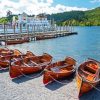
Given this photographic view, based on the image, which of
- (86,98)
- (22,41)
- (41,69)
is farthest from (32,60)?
(22,41)

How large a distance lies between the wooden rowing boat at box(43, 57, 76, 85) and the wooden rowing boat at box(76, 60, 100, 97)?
56.4 inches

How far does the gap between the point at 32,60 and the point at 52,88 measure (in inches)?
319

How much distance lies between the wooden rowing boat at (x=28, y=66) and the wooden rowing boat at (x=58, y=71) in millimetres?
2162

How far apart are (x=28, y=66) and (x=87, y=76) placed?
6.76m

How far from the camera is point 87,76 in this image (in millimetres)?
24484

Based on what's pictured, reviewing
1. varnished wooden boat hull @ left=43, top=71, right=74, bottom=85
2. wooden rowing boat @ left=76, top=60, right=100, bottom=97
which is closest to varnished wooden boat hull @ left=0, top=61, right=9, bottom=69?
varnished wooden boat hull @ left=43, top=71, right=74, bottom=85

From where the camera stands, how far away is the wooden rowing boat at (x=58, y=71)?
23438 millimetres

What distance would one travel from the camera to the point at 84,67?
26.7 m

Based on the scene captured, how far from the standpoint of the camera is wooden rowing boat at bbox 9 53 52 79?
2548 cm

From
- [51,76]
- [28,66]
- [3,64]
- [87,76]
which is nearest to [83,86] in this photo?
[51,76]

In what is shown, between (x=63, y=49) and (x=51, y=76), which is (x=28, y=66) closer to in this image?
(x=51, y=76)

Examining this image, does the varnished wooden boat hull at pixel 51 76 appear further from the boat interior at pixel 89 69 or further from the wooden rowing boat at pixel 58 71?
the boat interior at pixel 89 69

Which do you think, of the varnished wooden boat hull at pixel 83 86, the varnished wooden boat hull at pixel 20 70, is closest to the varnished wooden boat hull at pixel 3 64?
the varnished wooden boat hull at pixel 20 70

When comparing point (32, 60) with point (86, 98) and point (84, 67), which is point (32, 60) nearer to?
point (84, 67)
